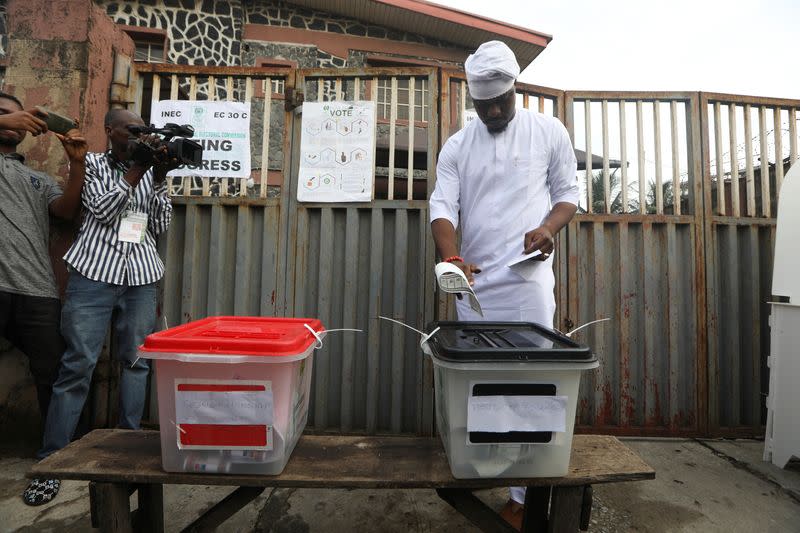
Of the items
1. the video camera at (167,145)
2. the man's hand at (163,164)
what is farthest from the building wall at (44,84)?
the video camera at (167,145)

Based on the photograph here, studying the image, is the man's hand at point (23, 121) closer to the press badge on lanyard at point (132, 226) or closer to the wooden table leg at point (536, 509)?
the press badge on lanyard at point (132, 226)

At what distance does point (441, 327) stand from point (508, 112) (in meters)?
1.08

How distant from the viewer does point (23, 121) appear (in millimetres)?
2168

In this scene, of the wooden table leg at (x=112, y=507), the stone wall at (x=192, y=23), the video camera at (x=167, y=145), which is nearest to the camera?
the wooden table leg at (x=112, y=507)

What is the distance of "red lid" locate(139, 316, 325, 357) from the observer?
1.18 meters

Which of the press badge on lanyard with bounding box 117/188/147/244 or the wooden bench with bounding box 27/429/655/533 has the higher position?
the press badge on lanyard with bounding box 117/188/147/244

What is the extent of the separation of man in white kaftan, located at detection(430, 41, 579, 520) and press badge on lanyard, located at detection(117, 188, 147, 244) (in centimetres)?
160

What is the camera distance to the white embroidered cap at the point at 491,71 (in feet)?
6.13

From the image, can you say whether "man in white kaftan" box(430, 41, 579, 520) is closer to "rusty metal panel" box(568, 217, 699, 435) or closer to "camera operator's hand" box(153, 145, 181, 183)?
"rusty metal panel" box(568, 217, 699, 435)

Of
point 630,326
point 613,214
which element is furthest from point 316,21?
point 630,326

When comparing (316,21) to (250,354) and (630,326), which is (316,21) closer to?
(630,326)

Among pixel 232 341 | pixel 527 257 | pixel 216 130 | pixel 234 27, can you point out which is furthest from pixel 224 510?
pixel 234 27

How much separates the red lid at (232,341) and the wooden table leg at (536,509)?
95cm

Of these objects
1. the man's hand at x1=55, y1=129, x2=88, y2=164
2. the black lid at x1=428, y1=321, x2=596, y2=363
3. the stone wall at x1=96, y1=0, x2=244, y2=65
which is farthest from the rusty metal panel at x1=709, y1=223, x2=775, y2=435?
the stone wall at x1=96, y1=0, x2=244, y2=65
